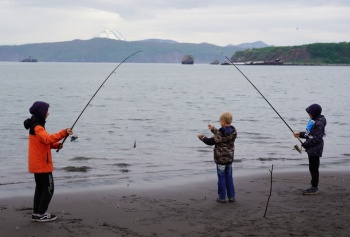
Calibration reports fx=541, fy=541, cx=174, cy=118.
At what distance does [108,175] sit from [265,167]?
4015mm

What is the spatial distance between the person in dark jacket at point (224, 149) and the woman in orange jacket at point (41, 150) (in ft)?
7.96

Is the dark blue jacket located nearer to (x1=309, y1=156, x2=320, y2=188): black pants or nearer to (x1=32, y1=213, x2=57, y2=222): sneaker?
(x1=309, y1=156, x2=320, y2=188): black pants

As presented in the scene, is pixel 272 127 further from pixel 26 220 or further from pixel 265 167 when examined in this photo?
pixel 26 220

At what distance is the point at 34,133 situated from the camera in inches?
285

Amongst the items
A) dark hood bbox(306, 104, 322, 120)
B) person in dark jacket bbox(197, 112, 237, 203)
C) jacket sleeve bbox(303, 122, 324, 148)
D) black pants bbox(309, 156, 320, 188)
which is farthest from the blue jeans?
dark hood bbox(306, 104, 322, 120)

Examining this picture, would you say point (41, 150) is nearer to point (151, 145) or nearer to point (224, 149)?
point (224, 149)

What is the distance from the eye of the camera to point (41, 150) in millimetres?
7309

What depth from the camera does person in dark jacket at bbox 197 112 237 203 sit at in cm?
854

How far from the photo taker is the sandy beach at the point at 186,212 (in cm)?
707

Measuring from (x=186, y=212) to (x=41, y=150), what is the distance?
2349 millimetres

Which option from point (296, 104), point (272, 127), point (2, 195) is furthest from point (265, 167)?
point (296, 104)

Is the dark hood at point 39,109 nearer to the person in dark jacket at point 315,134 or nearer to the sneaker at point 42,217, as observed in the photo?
the sneaker at point 42,217

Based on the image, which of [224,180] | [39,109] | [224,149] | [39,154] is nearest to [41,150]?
[39,154]

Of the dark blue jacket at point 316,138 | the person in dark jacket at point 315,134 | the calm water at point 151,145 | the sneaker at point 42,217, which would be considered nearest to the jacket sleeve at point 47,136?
the sneaker at point 42,217
